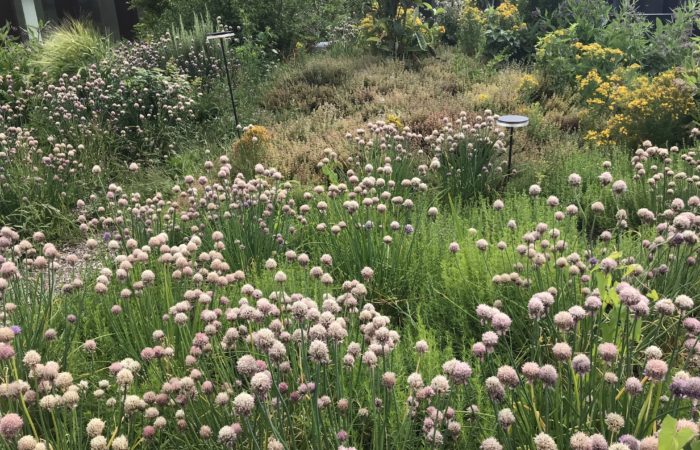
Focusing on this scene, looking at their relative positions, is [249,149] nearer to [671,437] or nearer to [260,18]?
[671,437]

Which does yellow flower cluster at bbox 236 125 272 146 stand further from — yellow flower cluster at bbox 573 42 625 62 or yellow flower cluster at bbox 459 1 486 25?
yellow flower cluster at bbox 459 1 486 25

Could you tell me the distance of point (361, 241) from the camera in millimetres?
3654

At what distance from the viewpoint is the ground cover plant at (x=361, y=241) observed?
1.86m

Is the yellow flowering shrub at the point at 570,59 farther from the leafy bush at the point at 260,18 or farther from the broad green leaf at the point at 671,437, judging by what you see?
the broad green leaf at the point at 671,437

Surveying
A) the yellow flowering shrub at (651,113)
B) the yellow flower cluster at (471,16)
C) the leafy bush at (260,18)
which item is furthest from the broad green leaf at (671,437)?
the leafy bush at (260,18)

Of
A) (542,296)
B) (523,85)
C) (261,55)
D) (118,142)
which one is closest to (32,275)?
(542,296)

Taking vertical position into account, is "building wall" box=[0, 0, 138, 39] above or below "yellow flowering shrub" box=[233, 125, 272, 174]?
above

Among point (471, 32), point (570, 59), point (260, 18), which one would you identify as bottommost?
point (570, 59)

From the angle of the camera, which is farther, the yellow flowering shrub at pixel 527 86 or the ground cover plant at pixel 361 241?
the yellow flowering shrub at pixel 527 86

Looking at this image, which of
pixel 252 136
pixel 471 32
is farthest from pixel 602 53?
pixel 252 136

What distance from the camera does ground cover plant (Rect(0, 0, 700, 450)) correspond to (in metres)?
1.86

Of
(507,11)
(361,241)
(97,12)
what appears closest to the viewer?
(361,241)

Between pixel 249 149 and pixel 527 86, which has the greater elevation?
pixel 527 86

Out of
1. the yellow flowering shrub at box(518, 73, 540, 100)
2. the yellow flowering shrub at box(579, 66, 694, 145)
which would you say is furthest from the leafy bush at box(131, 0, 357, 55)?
the yellow flowering shrub at box(579, 66, 694, 145)
